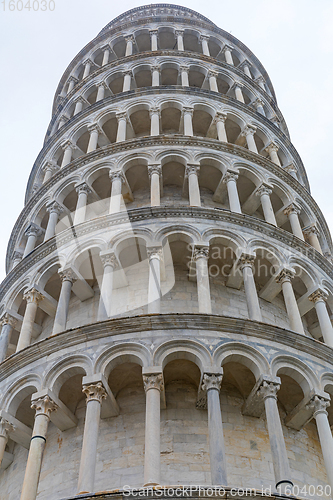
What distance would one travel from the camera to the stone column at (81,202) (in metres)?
18.8

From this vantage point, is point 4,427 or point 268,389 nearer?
point 268,389

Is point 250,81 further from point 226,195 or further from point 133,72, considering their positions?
point 226,195

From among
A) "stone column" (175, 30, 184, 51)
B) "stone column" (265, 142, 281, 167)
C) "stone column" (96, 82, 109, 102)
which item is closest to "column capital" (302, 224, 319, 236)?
"stone column" (265, 142, 281, 167)

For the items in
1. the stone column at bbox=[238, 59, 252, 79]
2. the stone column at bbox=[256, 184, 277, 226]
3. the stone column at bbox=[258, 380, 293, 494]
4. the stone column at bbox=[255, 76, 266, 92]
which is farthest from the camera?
the stone column at bbox=[255, 76, 266, 92]

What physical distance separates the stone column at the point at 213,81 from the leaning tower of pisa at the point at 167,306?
0.28 feet

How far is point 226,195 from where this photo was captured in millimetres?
20312

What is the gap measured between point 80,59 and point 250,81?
8.99 m

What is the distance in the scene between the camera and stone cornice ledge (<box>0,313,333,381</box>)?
1377cm

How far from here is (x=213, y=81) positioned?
25.5m

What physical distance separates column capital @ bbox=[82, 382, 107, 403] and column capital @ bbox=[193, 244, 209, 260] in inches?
189

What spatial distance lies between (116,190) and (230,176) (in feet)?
12.3

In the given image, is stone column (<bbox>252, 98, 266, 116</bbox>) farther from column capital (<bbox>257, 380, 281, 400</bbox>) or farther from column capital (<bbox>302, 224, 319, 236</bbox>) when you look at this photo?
column capital (<bbox>257, 380, 281, 400</bbox>)

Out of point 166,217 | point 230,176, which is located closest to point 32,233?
point 166,217

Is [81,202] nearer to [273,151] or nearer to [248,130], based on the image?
[248,130]
